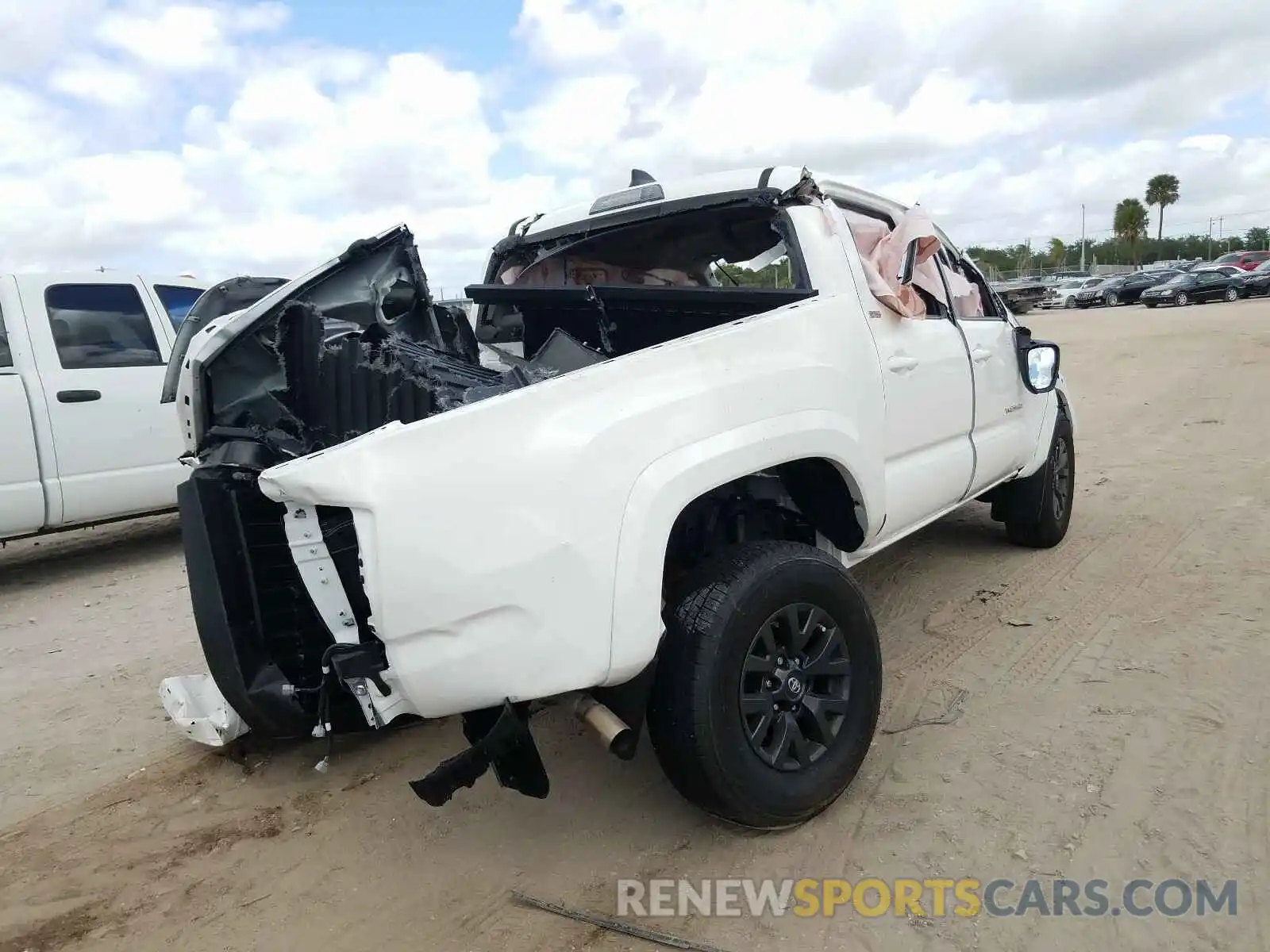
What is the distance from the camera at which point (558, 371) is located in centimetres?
342

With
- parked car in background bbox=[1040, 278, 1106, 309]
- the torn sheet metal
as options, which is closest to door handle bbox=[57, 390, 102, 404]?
the torn sheet metal

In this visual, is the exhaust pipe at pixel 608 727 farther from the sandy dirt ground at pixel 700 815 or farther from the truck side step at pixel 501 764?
the sandy dirt ground at pixel 700 815

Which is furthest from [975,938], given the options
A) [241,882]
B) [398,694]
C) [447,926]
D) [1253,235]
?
[1253,235]

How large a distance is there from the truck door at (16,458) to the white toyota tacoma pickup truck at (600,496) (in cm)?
299

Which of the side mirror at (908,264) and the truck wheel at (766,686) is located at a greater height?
the side mirror at (908,264)

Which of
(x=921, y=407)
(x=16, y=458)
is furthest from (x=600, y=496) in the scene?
(x=16, y=458)

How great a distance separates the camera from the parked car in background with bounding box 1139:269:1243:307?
33.9 metres

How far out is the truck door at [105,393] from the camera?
586cm

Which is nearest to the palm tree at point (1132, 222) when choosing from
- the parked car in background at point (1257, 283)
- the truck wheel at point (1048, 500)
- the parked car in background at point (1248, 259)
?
the parked car in background at point (1248, 259)

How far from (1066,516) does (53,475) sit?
6318mm

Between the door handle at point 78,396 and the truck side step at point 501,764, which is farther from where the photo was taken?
the door handle at point 78,396

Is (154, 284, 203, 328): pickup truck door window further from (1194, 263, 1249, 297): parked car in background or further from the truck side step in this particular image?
(1194, 263, 1249, 297): parked car in background

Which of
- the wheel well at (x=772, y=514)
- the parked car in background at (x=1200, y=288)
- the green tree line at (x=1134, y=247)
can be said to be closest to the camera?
the wheel well at (x=772, y=514)

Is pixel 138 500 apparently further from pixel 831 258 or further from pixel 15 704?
pixel 831 258
